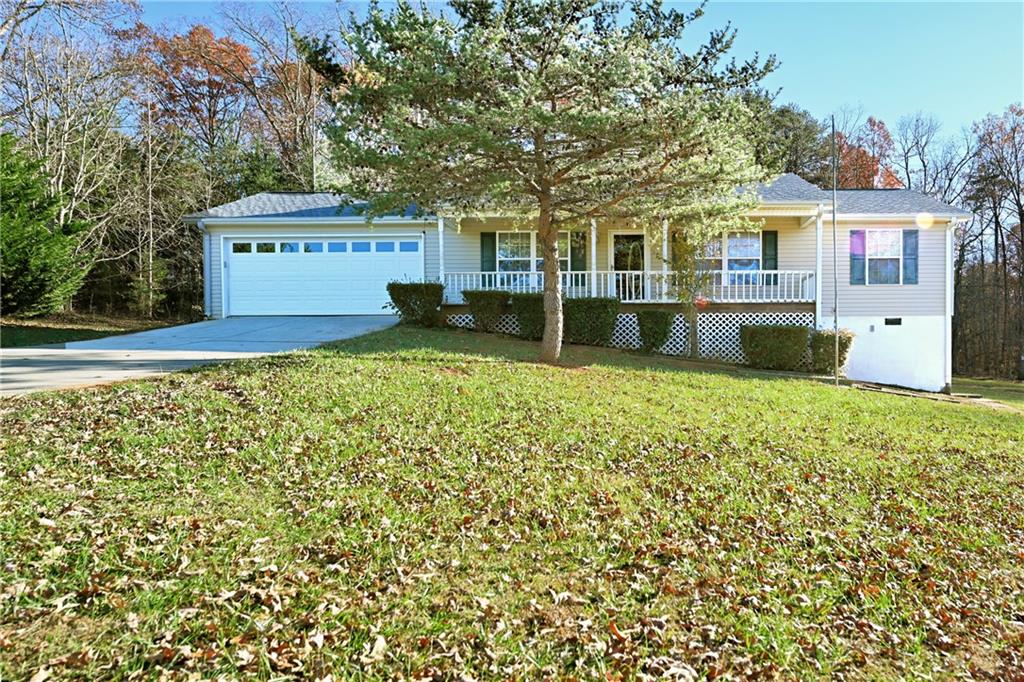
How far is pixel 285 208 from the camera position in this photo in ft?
55.9

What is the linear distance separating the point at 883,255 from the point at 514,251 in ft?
29.9

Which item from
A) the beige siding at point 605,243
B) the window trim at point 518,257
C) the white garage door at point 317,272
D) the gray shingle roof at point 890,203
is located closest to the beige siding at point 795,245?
the beige siding at point 605,243

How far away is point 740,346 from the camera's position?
14.1 metres

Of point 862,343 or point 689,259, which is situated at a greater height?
point 689,259

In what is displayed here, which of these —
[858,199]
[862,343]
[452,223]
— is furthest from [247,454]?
[858,199]

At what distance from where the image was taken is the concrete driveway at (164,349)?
7.26 m

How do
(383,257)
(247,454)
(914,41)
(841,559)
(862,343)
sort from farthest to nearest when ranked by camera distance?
1. (383,257)
2. (862,343)
3. (914,41)
4. (247,454)
5. (841,559)

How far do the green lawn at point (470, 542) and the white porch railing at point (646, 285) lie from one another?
7.69 metres

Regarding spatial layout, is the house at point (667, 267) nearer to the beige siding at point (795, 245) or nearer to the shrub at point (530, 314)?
the beige siding at point (795, 245)

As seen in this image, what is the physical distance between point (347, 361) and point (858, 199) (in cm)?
1443

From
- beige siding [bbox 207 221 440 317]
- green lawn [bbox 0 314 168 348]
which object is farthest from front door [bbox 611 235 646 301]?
green lawn [bbox 0 314 168 348]

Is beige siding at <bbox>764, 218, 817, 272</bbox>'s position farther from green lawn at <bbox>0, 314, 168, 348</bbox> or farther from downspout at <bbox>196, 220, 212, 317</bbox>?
green lawn at <bbox>0, 314, 168, 348</bbox>

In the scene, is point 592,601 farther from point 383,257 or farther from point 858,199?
point 858,199

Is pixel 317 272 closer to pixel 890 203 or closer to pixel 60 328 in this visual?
pixel 60 328
